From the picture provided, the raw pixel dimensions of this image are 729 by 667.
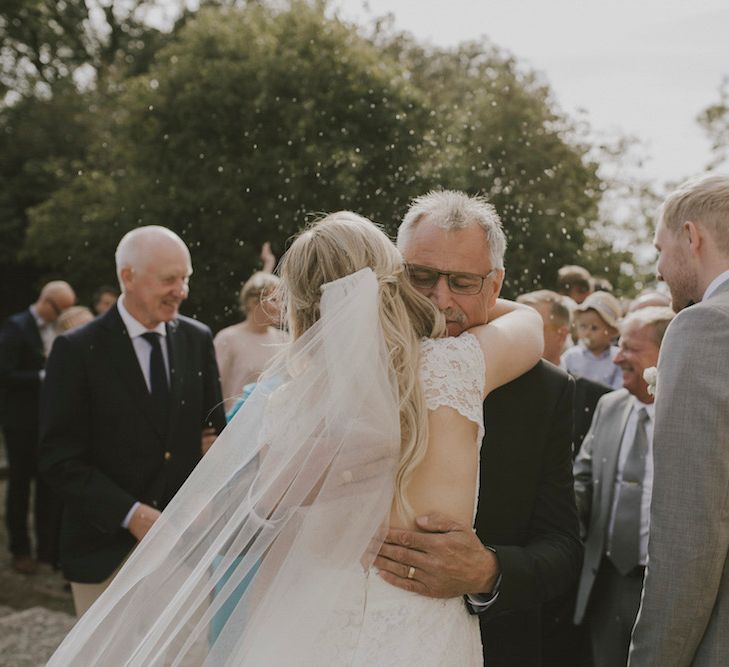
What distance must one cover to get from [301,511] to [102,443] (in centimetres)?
222

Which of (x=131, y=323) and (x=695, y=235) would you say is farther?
(x=131, y=323)

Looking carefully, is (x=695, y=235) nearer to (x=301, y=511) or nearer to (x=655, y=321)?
(x=301, y=511)

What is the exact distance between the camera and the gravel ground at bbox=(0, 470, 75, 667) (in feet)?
17.3

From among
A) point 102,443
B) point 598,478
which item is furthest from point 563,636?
point 102,443

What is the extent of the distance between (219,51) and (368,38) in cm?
272

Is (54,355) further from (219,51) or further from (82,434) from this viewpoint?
(219,51)

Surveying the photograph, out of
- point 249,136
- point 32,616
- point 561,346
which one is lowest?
point 32,616

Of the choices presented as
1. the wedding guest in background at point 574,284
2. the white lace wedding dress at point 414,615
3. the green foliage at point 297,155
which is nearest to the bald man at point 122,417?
the white lace wedding dress at point 414,615

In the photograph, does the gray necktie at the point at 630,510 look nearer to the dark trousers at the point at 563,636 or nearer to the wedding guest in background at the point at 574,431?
the wedding guest in background at the point at 574,431

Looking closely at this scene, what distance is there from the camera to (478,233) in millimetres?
2588

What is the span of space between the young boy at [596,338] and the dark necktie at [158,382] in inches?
136

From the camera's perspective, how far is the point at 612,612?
4.04 m

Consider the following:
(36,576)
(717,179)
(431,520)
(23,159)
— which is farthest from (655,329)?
(23,159)

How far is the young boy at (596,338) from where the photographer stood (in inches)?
261
